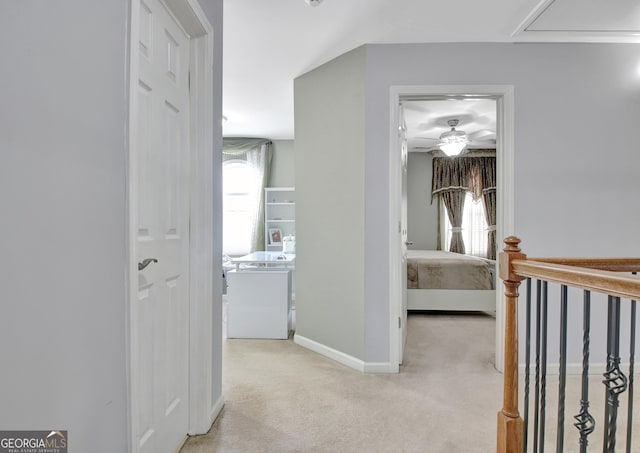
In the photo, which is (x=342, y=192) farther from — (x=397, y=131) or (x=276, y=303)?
(x=276, y=303)

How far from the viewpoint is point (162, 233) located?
156 centimetres

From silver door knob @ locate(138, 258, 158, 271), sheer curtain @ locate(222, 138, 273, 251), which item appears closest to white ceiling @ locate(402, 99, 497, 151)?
sheer curtain @ locate(222, 138, 273, 251)

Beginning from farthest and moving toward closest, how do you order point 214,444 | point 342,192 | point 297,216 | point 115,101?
point 297,216
point 342,192
point 214,444
point 115,101

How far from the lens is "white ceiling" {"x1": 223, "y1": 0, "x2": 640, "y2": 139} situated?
2.23 metres

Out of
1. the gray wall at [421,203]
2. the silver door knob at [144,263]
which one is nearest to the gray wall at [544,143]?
the silver door knob at [144,263]

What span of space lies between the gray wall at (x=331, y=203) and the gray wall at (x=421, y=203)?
4008 mm

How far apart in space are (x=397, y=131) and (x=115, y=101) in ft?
6.79

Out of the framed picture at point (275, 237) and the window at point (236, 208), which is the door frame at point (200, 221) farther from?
the window at point (236, 208)

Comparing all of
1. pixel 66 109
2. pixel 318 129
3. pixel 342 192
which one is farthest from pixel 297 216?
pixel 66 109

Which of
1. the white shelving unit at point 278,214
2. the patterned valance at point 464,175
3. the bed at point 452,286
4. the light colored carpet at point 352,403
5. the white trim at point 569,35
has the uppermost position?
the white trim at point 569,35

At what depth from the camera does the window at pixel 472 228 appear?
6.41 metres

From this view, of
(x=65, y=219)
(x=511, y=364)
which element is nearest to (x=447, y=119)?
(x=511, y=364)

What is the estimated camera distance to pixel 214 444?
5.72 feet

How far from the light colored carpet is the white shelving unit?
257 cm
